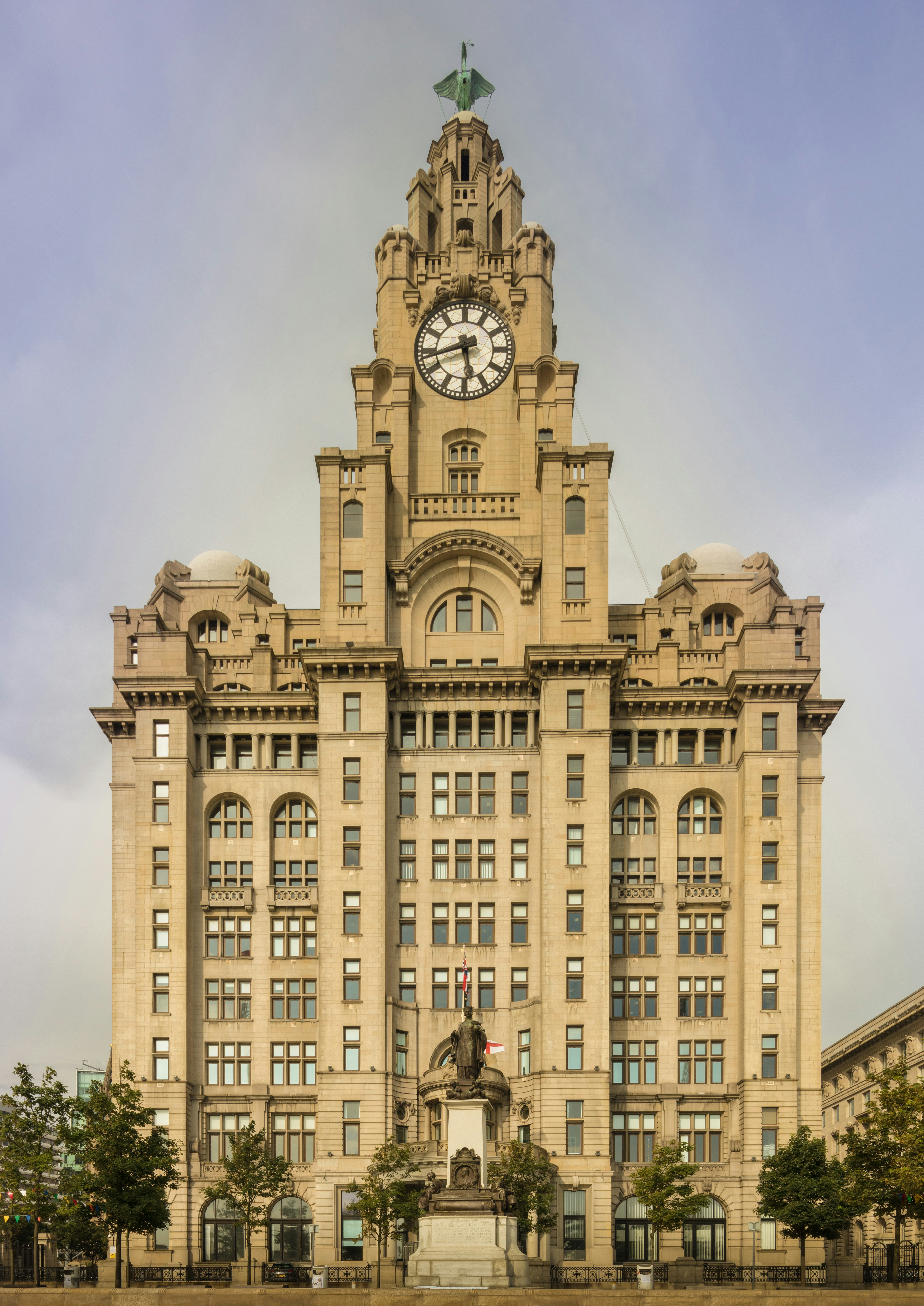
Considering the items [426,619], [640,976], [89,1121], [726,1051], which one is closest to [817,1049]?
[726,1051]

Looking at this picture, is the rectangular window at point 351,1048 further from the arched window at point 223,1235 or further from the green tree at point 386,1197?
the arched window at point 223,1235

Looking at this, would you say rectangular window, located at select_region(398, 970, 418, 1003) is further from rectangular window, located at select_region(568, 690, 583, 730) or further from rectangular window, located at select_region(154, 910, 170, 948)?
rectangular window, located at select_region(568, 690, 583, 730)

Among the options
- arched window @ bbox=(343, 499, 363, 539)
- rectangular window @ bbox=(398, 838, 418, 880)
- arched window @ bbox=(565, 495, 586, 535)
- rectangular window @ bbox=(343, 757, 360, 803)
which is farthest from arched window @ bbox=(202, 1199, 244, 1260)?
arched window @ bbox=(565, 495, 586, 535)

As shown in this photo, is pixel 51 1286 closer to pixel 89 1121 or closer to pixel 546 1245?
pixel 89 1121

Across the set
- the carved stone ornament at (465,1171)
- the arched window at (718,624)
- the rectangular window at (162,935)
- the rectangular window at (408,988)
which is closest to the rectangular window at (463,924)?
the rectangular window at (408,988)

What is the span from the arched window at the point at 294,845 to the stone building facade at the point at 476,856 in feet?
0.79

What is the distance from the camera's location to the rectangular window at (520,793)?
9738 centimetres

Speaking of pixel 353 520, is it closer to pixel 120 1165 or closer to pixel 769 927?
pixel 769 927

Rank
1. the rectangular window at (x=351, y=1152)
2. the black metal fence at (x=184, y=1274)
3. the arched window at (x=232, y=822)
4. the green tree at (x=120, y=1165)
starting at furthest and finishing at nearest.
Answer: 1. the arched window at (x=232, y=822)
2. the rectangular window at (x=351, y=1152)
3. the black metal fence at (x=184, y=1274)
4. the green tree at (x=120, y=1165)

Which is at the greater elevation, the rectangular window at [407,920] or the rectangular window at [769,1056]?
the rectangular window at [407,920]

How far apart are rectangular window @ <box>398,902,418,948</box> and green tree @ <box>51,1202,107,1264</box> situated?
984 inches

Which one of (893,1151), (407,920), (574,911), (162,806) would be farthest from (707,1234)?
(162,806)

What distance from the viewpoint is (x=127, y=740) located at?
103 meters

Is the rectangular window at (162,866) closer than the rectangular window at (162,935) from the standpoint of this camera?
No
